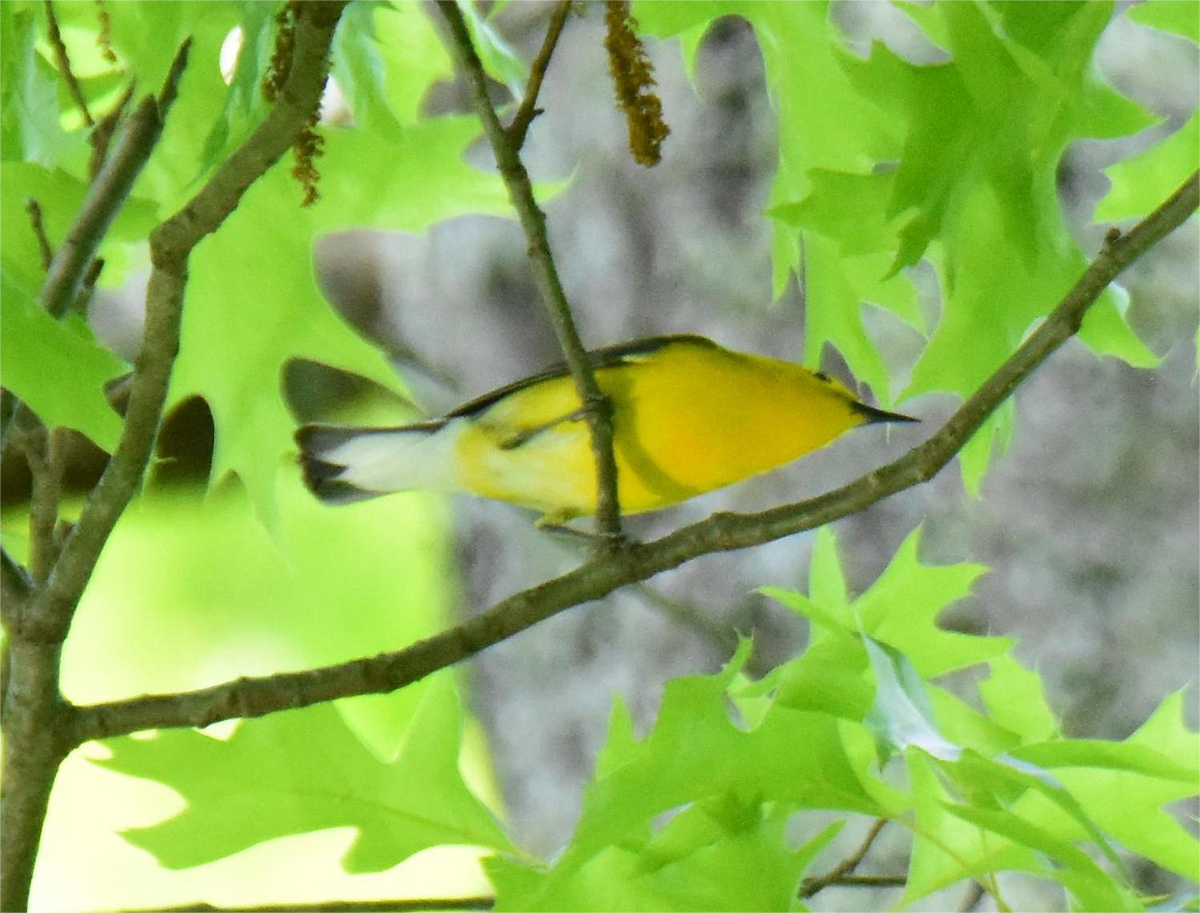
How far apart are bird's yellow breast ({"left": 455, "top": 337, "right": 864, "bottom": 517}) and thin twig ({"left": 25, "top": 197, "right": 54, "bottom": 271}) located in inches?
7.0

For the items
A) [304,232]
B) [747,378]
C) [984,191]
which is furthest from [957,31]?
[304,232]

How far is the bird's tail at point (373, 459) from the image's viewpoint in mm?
510

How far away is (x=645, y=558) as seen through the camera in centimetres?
36

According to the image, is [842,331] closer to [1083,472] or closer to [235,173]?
[235,173]

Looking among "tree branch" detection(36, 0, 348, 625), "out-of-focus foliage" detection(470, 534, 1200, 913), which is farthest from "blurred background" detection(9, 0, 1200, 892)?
"tree branch" detection(36, 0, 348, 625)

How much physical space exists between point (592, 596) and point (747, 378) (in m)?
0.14

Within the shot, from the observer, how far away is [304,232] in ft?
1.66

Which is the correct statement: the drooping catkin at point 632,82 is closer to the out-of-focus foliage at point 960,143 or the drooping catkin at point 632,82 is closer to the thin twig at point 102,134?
the out-of-focus foliage at point 960,143

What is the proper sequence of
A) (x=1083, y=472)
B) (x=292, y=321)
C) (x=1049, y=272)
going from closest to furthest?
(x=1049, y=272) → (x=292, y=321) → (x=1083, y=472)

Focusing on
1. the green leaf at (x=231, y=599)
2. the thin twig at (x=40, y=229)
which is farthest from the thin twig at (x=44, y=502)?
→ the green leaf at (x=231, y=599)

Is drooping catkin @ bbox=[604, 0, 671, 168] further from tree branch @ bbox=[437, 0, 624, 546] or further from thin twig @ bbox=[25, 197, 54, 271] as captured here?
thin twig @ bbox=[25, 197, 54, 271]

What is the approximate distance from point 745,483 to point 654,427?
2.03 ft

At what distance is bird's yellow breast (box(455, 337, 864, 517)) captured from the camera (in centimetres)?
46

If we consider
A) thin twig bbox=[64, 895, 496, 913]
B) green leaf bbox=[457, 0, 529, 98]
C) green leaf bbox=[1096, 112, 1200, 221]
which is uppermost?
green leaf bbox=[457, 0, 529, 98]
